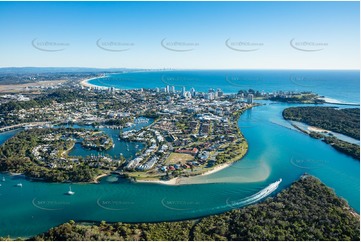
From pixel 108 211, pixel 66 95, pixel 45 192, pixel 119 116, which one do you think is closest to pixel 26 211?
pixel 45 192

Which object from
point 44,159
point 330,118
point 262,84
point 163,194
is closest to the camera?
point 163,194

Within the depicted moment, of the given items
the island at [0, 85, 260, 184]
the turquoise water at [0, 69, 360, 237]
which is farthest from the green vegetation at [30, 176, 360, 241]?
the island at [0, 85, 260, 184]

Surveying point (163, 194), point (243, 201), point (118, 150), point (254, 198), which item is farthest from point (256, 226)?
point (118, 150)

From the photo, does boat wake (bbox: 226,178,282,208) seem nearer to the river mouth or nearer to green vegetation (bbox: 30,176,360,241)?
the river mouth

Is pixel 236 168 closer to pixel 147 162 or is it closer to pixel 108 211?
pixel 147 162

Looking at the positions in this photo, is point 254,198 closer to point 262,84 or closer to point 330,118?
point 330,118

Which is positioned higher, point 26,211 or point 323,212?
point 323,212
